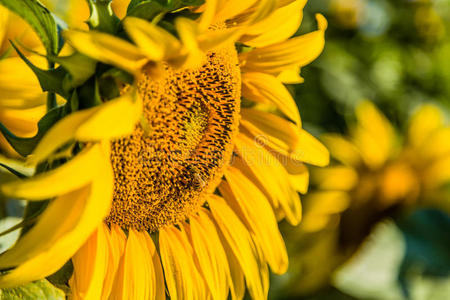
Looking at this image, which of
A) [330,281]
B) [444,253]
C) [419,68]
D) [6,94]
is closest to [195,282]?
[6,94]

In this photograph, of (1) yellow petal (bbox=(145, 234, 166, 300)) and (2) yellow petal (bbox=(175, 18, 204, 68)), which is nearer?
(2) yellow petal (bbox=(175, 18, 204, 68))

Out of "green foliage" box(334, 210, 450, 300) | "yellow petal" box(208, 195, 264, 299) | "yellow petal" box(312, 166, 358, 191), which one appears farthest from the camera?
"yellow petal" box(312, 166, 358, 191)

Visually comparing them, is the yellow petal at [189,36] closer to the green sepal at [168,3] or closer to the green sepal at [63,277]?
the green sepal at [168,3]

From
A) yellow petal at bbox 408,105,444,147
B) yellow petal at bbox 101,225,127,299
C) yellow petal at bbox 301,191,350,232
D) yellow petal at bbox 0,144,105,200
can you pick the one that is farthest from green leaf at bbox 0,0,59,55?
yellow petal at bbox 408,105,444,147

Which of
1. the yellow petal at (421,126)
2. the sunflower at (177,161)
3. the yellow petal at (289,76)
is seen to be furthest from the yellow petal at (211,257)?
the yellow petal at (421,126)

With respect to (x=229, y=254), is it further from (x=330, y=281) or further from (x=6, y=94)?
(x=330, y=281)

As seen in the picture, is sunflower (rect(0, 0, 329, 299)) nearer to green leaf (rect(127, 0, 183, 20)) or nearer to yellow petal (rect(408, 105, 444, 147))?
green leaf (rect(127, 0, 183, 20))
